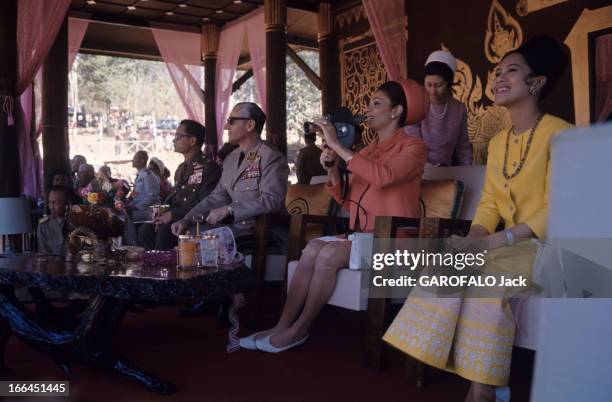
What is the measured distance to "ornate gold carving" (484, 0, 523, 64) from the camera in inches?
231

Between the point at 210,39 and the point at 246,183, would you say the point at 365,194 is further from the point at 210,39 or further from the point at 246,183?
the point at 210,39

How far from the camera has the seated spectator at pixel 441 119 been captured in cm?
366

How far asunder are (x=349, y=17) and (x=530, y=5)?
3127 millimetres

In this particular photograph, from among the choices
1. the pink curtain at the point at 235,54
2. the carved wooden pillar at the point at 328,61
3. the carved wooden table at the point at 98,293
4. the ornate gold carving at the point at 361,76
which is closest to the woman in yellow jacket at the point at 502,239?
the carved wooden table at the point at 98,293

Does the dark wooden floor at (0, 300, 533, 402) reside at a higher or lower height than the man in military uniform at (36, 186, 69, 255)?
lower

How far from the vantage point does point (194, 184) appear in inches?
159

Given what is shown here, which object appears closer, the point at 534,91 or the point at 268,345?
the point at 534,91

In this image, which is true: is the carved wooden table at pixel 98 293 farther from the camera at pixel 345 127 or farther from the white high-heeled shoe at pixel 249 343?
the camera at pixel 345 127

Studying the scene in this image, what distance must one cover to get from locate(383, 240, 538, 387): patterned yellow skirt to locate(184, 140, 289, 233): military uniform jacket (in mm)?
1498

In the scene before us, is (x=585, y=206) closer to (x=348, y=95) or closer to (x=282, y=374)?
(x=282, y=374)

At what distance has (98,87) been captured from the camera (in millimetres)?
19344

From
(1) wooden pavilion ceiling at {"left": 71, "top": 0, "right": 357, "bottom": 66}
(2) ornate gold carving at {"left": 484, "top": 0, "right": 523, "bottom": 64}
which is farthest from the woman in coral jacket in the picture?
(1) wooden pavilion ceiling at {"left": 71, "top": 0, "right": 357, "bottom": 66}

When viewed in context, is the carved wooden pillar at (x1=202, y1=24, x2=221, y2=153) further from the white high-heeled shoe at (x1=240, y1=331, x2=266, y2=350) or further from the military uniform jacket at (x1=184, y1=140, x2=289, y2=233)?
the white high-heeled shoe at (x1=240, y1=331, x2=266, y2=350)

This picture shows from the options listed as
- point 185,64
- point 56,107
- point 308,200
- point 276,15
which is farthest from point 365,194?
point 185,64
